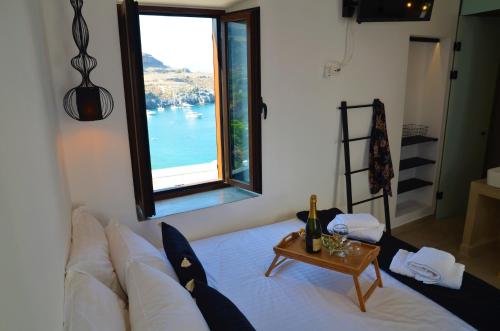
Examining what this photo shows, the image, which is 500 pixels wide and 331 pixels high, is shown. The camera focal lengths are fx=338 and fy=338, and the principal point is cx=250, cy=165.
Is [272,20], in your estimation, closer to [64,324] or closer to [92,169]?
[92,169]

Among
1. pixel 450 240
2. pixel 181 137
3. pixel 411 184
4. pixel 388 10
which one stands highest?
pixel 388 10

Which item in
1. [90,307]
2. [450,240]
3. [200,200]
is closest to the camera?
[90,307]

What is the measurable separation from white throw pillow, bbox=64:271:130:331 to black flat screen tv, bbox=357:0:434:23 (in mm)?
2681

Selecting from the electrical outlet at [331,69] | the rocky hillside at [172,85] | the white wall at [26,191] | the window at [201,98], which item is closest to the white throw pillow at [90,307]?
the white wall at [26,191]

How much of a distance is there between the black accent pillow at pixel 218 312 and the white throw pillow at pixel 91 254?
1.35 feet

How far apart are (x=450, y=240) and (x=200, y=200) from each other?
2.72 metres

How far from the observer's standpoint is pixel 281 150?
9.13 feet

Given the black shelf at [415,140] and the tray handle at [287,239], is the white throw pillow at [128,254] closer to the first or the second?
the tray handle at [287,239]

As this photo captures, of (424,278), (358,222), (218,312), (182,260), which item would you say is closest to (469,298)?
(424,278)

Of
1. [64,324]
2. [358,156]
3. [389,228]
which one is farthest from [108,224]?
[389,228]

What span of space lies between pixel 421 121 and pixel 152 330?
385 cm

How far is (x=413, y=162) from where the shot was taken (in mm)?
3879

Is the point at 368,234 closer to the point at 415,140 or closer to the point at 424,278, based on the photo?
the point at 424,278

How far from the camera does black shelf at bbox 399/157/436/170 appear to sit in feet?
12.3
